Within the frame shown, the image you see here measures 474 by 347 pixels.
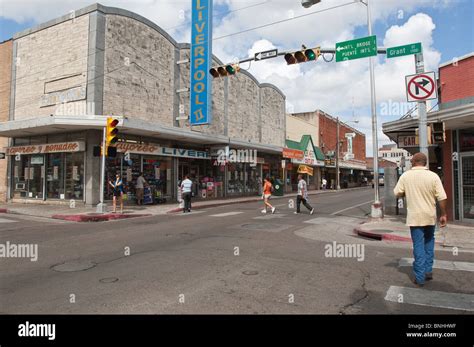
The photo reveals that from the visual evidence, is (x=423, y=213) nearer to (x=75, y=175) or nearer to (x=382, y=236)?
(x=382, y=236)

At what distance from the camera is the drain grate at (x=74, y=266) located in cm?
620

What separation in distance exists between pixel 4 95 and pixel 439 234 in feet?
80.6

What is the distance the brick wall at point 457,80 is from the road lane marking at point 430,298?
10.1 meters

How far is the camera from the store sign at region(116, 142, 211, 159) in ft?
61.8

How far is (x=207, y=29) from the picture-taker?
21.3m

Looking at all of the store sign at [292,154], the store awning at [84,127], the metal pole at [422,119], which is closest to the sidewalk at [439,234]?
the metal pole at [422,119]

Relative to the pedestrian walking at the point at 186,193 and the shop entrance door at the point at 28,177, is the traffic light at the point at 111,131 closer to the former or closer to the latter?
the pedestrian walking at the point at 186,193

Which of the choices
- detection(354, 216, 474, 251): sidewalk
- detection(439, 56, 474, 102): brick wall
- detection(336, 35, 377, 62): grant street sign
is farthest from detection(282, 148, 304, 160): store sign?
detection(354, 216, 474, 251): sidewalk

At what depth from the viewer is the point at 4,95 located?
2234cm

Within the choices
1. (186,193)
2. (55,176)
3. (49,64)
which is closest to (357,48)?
(186,193)

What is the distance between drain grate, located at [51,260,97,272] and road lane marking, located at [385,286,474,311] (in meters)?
4.94

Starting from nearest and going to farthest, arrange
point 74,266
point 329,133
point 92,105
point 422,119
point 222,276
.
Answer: point 222,276 → point 74,266 → point 422,119 → point 92,105 → point 329,133

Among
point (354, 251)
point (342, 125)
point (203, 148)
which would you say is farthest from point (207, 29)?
point (342, 125)

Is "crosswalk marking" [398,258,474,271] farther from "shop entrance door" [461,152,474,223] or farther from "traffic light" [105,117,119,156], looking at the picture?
"traffic light" [105,117,119,156]
